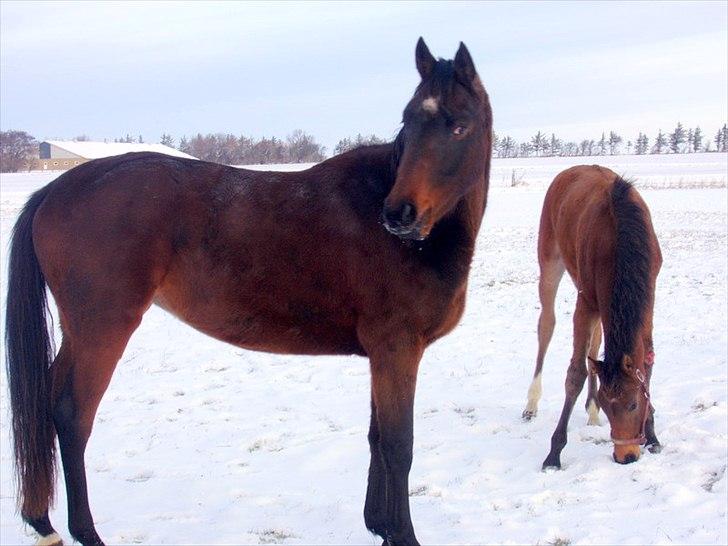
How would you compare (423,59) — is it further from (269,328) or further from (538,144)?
(538,144)

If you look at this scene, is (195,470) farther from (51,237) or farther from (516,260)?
(516,260)

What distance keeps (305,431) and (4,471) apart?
2206 millimetres

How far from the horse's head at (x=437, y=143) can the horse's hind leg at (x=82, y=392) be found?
1493mm

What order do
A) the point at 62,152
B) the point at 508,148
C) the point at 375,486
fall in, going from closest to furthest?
the point at 375,486, the point at 62,152, the point at 508,148

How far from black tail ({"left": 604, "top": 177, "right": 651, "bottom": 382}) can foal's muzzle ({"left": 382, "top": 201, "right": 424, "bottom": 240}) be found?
2.32m

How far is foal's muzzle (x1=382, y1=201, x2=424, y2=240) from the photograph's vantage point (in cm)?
286

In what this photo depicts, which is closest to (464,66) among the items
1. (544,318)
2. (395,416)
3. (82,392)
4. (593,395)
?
(395,416)

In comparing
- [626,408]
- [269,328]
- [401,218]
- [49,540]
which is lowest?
[49,540]

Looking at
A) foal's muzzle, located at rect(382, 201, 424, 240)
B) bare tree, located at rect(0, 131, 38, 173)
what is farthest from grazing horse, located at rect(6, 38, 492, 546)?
bare tree, located at rect(0, 131, 38, 173)

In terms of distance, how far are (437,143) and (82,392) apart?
6.98 ft

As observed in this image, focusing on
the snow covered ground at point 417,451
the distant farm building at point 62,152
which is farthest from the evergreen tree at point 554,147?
the snow covered ground at point 417,451

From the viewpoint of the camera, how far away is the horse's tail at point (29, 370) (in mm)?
3445

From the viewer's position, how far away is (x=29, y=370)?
346 cm

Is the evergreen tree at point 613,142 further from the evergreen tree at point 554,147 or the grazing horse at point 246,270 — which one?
the grazing horse at point 246,270
